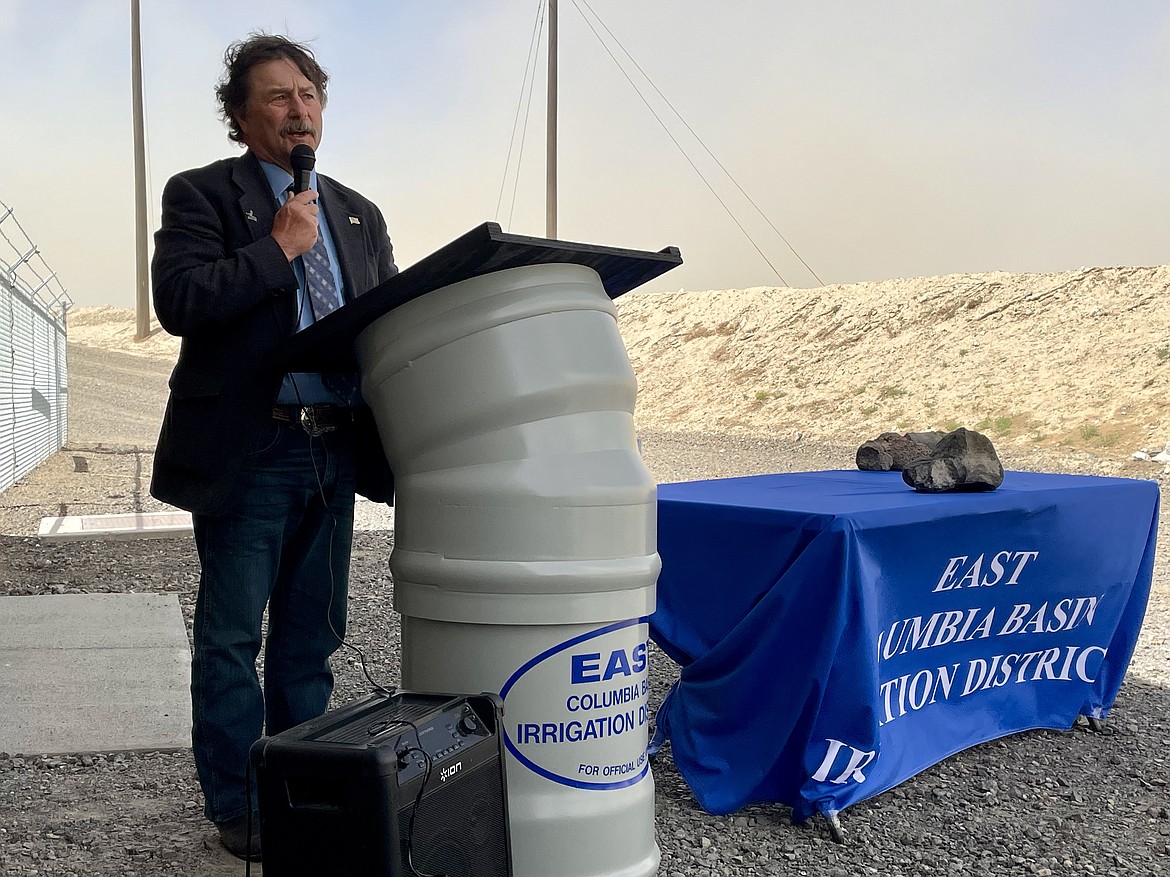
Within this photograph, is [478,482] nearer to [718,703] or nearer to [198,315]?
[198,315]

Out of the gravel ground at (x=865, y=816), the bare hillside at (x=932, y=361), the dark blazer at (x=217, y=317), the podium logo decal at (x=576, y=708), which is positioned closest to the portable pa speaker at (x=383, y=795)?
the podium logo decal at (x=576, y=708)

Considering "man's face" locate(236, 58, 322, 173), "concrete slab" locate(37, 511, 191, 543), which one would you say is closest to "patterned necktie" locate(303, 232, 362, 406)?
"man's face" locate(236, 58, 322, 173)

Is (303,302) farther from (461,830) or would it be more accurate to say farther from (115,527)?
(115,527)

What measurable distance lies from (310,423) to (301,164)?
1.86ft

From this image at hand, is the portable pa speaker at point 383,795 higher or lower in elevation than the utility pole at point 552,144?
lower

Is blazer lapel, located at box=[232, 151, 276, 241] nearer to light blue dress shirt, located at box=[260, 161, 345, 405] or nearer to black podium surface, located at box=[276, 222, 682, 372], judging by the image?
light blue dress shirt, located at box=[260, 161, 345, 405]

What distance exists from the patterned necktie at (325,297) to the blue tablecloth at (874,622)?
132cm

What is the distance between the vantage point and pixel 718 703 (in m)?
3.35

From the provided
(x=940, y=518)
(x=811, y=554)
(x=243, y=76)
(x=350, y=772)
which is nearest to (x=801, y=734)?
(x=811, y=554)

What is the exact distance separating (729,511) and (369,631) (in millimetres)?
2548

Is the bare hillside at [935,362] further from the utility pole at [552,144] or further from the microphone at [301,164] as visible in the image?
the microphone at [301,164]

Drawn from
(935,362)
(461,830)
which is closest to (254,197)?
(461,830)

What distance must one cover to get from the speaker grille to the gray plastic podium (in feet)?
0.51

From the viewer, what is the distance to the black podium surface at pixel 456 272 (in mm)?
1960
